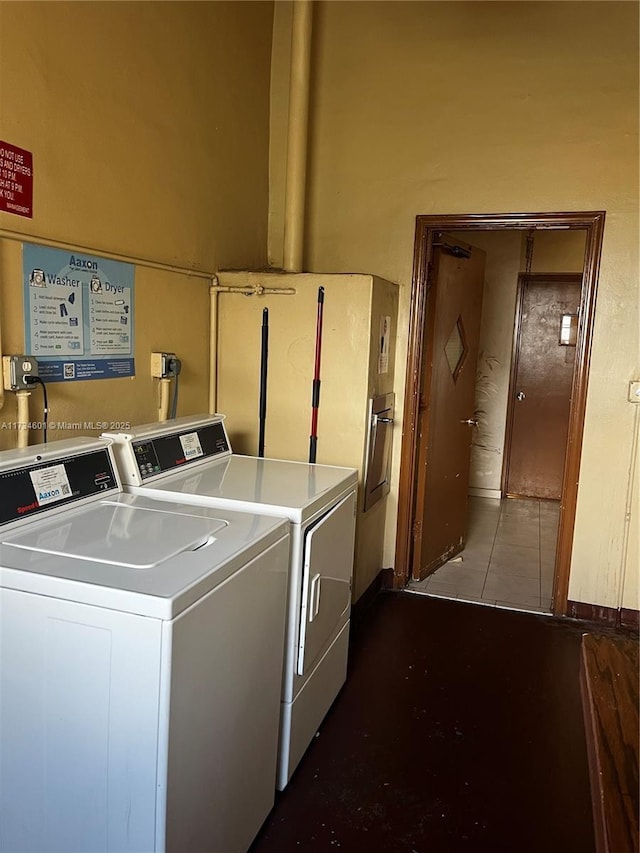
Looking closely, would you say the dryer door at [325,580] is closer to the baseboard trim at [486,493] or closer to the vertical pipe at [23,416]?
the vertical pipe at [23,416]

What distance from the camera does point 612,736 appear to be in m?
1.00

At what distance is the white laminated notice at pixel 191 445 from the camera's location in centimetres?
235

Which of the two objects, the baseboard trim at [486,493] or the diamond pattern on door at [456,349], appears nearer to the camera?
the diamond pattern on door at [456,349]

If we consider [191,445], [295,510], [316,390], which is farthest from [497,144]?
[295,510]

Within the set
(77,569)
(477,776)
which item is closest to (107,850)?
(77,569)

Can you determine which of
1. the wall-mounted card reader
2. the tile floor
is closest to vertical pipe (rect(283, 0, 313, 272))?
the wall-mounted card reader

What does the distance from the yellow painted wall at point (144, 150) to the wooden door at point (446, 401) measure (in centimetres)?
105

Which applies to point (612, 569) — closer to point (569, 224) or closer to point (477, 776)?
point (477, 776)

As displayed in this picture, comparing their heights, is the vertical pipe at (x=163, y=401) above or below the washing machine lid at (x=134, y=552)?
above

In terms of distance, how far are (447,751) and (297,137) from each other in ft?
9.34

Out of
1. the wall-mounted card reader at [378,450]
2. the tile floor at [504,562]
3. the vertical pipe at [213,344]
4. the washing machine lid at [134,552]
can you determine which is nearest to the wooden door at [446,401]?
the tile floor at [504,562]

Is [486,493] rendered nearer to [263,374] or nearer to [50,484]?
[263,374]

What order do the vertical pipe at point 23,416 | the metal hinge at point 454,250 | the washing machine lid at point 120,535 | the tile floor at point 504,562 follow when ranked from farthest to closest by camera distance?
1. the tile floor at point 504,562
2. the metal hinge at point 454,250
3. the vertical pipe at point 23,416
4. the washing machine lid at point 120,535

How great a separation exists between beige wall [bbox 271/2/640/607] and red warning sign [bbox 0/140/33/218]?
6.04ft
